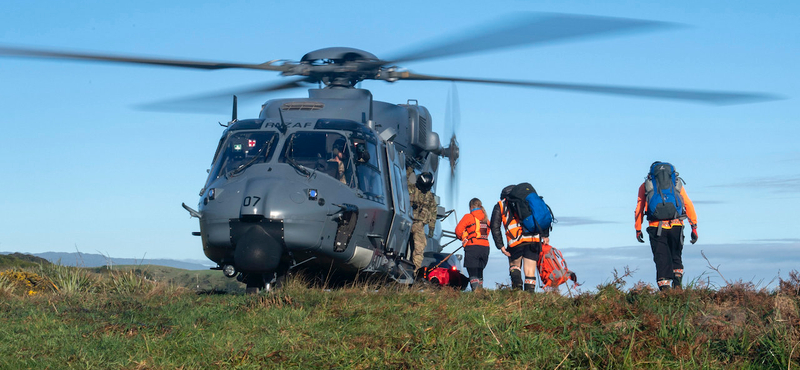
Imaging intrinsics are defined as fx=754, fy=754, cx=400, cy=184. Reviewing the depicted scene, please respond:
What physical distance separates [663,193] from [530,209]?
177 cm

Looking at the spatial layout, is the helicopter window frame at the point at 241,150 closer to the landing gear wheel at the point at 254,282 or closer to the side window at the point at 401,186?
the landing gear wheel at the point at 254,282

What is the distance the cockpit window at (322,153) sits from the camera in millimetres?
10070

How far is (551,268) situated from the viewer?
1067 centimetres

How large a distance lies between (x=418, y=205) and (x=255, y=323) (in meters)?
8.05

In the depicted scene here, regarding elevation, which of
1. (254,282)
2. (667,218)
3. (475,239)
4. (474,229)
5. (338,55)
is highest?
(338,55)

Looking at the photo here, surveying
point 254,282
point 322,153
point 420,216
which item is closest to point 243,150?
point 322,153

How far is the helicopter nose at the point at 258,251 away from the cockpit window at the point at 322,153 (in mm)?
1293

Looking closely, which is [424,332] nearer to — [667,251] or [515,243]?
[515,243]

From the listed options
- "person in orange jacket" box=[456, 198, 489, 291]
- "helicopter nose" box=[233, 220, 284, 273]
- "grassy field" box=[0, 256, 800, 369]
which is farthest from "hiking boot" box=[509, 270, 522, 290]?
"helicopter nose" box=[233, 220, 284, 273]

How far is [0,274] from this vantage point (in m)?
11.4

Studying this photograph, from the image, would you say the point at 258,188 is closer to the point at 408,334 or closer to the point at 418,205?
the point at 408,334

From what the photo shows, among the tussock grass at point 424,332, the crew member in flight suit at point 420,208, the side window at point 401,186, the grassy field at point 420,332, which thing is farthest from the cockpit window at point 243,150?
the crew member in flight suit at point 420,208

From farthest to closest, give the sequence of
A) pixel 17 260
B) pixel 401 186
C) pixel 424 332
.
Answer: pixel 17 260, pixel 401 186, pixel 424 332

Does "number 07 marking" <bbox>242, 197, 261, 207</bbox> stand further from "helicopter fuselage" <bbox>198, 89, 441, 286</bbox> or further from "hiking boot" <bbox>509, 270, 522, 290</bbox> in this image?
"hiking boot" <bbox>509, 270, 522, 290</bbox>
